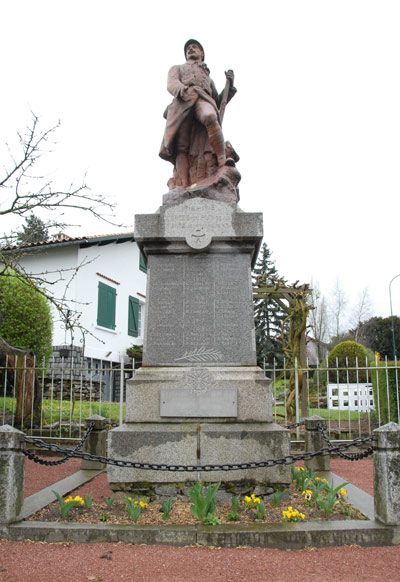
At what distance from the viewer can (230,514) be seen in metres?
4.09

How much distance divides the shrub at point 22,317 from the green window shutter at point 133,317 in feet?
25.1

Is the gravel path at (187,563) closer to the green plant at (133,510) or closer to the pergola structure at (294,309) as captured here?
the green plant at (133,510)

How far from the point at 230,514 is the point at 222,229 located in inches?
119

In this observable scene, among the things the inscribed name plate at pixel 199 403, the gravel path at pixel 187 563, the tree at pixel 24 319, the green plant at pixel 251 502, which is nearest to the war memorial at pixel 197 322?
the inscribed name plate at pixel 199 403

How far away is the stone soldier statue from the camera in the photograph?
6176 mm

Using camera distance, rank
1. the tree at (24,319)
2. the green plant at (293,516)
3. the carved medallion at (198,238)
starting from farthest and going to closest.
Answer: the tree at (24,319) < the carved medallion at (198,238) < the green plant at (293,516)

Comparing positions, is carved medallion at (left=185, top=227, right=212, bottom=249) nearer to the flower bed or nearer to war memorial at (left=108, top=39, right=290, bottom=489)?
war memorial at (left=108, top=39, right=290, bottom=489)

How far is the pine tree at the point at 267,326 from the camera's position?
29.5 metres

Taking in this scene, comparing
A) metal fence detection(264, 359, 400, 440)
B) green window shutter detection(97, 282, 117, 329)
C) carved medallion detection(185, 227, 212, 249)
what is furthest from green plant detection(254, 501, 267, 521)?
green window shutter detection(97, 282, 117, 329)

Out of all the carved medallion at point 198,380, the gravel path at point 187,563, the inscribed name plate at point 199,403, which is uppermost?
the carved medallion at point 198,380

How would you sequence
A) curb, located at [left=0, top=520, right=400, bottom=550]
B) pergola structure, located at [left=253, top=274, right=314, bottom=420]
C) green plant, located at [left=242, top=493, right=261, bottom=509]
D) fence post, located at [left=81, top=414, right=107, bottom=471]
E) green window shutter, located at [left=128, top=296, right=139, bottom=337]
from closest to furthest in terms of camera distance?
curb, located at [left=0, top=520, right=400, bottom=550]
green plant, located at [left=242, top=493, right=261, bottom=509]
fence post, located at [left=81, top=414, right=107, bottom=471]
pergola structure, located at [left=253, top=274, right=314, bottom=420]
green window shutter, located at [left=128, top=296, right=139, bottom=337]

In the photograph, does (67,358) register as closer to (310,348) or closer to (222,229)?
(222,229)

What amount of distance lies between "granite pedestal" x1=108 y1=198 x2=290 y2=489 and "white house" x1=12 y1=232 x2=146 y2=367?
10732mm


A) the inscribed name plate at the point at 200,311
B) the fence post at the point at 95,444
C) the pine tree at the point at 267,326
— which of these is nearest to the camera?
the inscribed name plate at the point at 200,311
